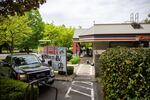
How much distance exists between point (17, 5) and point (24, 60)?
15.2 feet

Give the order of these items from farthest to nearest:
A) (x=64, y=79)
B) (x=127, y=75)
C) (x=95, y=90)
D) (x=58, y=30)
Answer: (x=58, y=30)
(x=64, y=79)
(x=95, y=90)
(x=127, y=75)

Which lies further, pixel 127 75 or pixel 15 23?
pixel 15 23

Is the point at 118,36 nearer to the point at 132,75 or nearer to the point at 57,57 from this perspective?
the point at 57,57

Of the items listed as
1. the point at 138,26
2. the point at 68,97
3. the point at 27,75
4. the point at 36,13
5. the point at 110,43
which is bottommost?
the point at 68,97

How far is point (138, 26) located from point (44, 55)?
14851mm

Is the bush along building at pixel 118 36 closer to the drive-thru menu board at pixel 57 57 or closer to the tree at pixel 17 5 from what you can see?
the drive-thru menu board at pixel 57 57

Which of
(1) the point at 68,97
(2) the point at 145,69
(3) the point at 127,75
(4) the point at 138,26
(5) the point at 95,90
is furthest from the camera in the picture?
(4) the point at 138,26

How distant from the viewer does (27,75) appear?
1052 centimetres

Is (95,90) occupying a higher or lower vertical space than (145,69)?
lower

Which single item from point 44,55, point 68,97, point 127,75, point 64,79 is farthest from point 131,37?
point 127,75

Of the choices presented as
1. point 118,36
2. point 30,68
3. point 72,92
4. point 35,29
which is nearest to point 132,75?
point 72,92

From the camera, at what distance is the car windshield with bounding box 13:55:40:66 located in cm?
1189

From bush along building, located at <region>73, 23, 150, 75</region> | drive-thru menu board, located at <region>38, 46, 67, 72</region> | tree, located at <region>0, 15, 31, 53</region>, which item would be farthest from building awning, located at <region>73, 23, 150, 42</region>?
tree, located at <region>0, 15, 31, 53</region>

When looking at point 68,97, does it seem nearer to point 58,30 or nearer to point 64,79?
point 64,79
